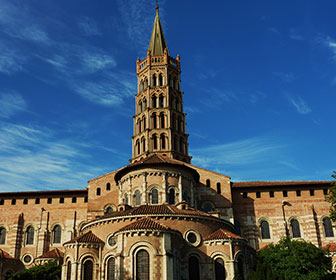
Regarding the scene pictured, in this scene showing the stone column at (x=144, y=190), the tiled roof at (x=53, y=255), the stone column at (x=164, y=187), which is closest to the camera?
the stone column at (x=164, y=187)

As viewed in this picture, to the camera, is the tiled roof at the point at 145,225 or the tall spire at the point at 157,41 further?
the tall spire at the point at 157,41

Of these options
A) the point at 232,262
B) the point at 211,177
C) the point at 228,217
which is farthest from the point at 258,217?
the point at 232,262

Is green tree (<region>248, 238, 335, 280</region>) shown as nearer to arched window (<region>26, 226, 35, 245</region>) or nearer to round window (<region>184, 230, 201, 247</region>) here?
round window (<region>184, 230, 201, 247</region>)

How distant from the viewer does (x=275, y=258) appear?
36.8 meters

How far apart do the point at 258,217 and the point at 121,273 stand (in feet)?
82.0

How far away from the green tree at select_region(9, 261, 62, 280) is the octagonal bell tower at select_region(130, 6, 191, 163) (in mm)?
22793

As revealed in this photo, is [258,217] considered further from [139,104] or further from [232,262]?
[139,104]

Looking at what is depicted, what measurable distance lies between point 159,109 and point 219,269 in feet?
103

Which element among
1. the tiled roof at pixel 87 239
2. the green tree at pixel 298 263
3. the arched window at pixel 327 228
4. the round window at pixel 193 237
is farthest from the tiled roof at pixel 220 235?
the arched window at pixel 327 228

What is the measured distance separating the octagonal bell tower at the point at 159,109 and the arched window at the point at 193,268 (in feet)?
78.1

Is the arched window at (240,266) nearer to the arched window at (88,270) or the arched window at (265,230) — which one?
the arched window at (88,270)

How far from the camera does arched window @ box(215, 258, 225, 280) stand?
34.0 m

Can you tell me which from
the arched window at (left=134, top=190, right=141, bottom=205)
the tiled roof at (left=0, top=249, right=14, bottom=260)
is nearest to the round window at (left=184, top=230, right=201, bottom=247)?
the arched window at (left=134, top=190, right=141, bottom=205)

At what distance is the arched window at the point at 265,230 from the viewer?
1949 inches
